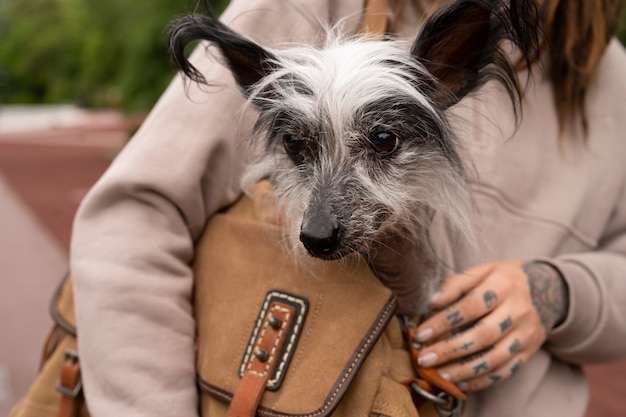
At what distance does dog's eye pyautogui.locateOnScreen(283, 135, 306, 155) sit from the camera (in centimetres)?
167

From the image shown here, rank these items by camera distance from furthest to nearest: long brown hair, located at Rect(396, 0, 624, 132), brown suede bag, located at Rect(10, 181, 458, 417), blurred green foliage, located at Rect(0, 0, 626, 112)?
blurred green foliage, located at Rect(0, 0, 626, 112) → long brown hair, located at Rect(396, 0, 624, 132) → brown suede bag, located at Rect(10, 181, 458, 417)

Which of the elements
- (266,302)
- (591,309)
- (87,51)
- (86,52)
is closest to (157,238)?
(266,302)

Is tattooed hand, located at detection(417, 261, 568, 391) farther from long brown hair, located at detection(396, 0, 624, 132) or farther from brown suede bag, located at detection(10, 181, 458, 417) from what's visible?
long brown hair, located at detection(396, 0, 624, 132)

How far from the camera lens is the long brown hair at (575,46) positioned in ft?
6.63

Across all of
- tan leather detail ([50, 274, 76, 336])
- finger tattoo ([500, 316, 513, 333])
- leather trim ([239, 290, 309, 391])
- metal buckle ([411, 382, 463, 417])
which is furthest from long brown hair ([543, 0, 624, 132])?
tan leather detail ([50, 274, 76, 336])

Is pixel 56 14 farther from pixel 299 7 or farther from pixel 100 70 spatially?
pixel 299 7

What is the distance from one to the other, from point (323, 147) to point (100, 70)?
77.5 feet

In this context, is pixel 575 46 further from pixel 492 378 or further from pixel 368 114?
pixel 492 378

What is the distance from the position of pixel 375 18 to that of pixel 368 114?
0.44 metres

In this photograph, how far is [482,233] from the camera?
74.2 inches

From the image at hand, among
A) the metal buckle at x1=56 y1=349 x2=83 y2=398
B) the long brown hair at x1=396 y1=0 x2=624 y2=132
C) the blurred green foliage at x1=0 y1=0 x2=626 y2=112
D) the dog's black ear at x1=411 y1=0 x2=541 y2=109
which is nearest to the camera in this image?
the dog's black ear at x1=411 y1=0 x2=541 y2=109

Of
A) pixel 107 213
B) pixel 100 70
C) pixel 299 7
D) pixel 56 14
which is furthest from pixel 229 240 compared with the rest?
pixel 56 14

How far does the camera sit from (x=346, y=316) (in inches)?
63.2

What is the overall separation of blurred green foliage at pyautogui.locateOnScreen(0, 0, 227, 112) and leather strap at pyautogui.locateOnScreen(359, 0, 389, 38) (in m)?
0.50
